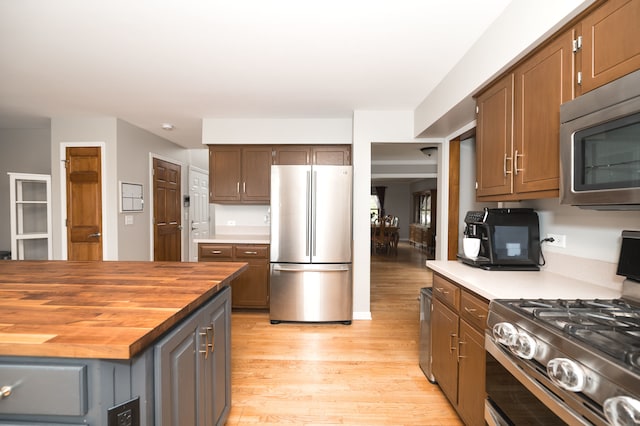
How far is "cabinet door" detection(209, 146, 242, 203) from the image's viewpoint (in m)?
4.02

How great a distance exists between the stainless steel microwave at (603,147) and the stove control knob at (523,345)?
588 mm

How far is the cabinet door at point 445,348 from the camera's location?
1.80 meters

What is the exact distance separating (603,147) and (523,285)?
2.44 ft

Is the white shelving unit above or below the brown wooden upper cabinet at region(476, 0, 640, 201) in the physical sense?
below

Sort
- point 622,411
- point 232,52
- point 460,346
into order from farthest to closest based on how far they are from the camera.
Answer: point 232,52
point 460,346
point 622,411

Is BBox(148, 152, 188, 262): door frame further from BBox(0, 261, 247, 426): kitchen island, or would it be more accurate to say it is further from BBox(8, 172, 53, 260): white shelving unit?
BBox(0, 261, 247, 426): kitchen island

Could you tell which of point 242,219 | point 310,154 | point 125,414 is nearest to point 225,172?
point 242,219

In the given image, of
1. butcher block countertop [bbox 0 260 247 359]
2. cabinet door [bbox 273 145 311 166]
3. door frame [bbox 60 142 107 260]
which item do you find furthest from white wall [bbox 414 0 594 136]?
door frame [bbox 60 142 107 260]

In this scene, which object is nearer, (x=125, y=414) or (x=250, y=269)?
(x=125, y=414)

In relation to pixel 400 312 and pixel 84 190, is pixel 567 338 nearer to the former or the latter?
pixel 400 312

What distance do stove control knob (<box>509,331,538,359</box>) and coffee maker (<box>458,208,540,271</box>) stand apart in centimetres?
86

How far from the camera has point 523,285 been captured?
1570 millimetres

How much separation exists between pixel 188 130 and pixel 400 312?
394cm

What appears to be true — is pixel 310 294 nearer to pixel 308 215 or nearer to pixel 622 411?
pixel 308 215
